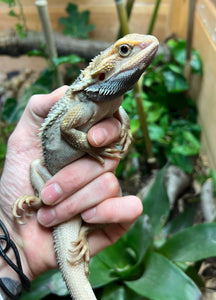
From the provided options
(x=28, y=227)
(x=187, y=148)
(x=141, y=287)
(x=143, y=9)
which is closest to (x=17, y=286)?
(x=28, y=227)

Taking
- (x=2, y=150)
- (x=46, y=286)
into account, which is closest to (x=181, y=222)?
(x=46, y=286)

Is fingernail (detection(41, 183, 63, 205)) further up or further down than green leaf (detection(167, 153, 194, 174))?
further up

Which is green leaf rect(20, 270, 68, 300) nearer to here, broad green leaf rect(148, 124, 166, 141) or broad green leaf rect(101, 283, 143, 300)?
broad green leaf rect(101, 283, 143, 300)

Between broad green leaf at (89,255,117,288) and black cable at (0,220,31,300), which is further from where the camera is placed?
broad green leaf at (89,255,117,288)

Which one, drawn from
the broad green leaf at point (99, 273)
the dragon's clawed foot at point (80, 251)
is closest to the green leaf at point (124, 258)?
the broad green leaf at point (99, 273)

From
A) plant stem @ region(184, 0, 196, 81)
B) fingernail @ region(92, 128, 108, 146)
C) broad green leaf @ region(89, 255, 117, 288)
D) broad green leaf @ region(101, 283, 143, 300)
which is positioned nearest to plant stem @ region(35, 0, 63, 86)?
plant stem @ region(184, 0, 196, 81)

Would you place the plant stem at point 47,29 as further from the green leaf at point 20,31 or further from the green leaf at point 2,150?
the green leaf at point 2,150

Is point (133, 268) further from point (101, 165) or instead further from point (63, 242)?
point (101, 165)

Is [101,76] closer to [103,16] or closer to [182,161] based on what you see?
[182,161]

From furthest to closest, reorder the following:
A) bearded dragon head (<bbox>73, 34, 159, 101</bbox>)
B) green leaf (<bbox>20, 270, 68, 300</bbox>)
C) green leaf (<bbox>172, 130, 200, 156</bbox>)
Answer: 1. green leaf (<bbox>172, 130, 200, 156</bbox>)
2. green leaf (<bbox>20, 270, 68, 300</bbox>)
3. bearded dragon head (<bbox>73, 34, 159, 101</bbox>)
